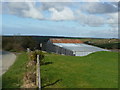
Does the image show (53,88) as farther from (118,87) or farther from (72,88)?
(118,87)

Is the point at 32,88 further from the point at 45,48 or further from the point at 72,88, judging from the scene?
the point at 45,48

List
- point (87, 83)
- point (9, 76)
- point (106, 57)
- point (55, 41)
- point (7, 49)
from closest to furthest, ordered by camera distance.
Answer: point (7, 49) → point (87, 83) → point (9, 76) → point (106, 57) → point (55, 41)

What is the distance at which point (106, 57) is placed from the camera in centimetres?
2167

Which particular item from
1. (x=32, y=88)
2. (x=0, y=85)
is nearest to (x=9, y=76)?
(x=0, y=85)

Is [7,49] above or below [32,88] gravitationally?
above

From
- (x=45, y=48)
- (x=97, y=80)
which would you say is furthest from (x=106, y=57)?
(x=45, y=48)

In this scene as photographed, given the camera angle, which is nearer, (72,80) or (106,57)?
(72,80)

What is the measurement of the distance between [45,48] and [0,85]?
3173 cm

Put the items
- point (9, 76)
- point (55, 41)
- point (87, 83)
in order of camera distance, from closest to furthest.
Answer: point (87, 83) → point (9, 76) → point (55, 41)

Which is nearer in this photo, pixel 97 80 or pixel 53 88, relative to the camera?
pixel 53 88

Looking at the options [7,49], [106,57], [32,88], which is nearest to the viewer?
[7,49]

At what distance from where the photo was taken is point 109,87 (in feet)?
32.6

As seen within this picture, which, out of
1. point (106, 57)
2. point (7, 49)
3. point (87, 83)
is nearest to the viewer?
point (7, 49)

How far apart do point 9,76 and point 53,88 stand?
12.4ft
